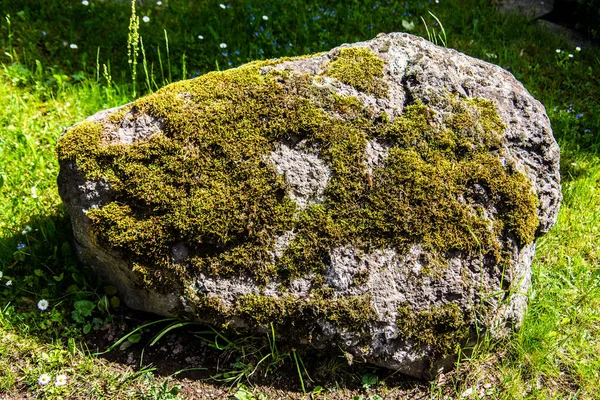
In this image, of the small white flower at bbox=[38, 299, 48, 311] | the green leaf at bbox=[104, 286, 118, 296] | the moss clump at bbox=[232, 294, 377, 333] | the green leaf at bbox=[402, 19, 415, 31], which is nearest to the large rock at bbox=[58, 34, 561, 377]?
the moss clump at bbox=[232, 294, 377, 333]

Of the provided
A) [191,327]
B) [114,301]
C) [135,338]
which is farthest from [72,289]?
[191,327]

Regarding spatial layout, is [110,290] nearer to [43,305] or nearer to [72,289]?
[72,289]

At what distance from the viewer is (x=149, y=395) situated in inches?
109

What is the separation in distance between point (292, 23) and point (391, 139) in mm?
3074

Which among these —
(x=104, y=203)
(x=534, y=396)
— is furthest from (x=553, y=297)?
(x=104, y=203)

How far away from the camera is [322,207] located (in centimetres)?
281

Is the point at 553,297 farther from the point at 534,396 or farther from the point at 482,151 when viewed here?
the point at 482,151

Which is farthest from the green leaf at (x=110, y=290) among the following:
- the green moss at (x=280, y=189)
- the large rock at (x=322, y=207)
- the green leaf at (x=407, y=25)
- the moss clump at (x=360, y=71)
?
the green leaf at (x=407, y=25)

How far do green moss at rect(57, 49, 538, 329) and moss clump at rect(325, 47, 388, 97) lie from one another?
0.12 metres

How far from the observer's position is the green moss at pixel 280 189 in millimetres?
2748

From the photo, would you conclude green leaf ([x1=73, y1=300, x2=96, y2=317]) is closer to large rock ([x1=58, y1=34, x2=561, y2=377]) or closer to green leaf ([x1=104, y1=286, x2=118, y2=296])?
green leaf ([x1=104, y1=286, x2=118, y2=296])

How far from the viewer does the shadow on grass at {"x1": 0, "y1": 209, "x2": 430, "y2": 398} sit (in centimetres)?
285

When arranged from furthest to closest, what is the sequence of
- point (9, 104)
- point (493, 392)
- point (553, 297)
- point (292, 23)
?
1. point (292, 23)
2. point (9, 104)
3. point (553, 297)
4. point (493, 392)

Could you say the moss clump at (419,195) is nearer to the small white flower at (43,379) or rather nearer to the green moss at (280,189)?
the green moss at (280,189)
